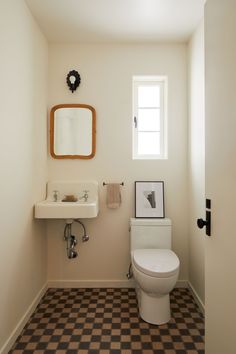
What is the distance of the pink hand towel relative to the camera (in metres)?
2.56

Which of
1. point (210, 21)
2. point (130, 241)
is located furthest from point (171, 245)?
point (210, 21)

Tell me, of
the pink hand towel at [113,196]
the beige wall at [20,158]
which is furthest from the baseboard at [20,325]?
the pink hand towel at [113,196]

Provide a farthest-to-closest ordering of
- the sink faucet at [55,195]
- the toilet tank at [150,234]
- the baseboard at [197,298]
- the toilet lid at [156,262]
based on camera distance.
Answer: the sink faucet at [55,195]
the toilet tank at [150,234]
the baseboard at [197,298]
the toilet lid at [156,262]

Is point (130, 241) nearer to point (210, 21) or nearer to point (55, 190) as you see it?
point (55, 190)

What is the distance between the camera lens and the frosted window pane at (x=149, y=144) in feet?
9.08

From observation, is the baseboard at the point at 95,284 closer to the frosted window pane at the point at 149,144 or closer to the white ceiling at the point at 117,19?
the frosted window pane at the point at 149,144

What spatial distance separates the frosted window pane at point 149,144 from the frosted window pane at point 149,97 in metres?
0.31

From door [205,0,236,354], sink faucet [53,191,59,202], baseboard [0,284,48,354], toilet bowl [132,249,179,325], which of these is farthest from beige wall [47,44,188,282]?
door [205,0,236,354]

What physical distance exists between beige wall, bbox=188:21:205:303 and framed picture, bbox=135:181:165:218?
0.94ft

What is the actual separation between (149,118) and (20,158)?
4.65 feet

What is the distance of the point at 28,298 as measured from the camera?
2.10 m

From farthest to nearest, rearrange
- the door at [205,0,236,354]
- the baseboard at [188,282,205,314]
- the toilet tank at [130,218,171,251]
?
the toilet tank at [130,218,171,251] < the baseboard at [188,282,205,314] < the door at [205,0,236,354]

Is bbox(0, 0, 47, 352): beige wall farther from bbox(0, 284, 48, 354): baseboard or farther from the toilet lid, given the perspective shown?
the toilet lid

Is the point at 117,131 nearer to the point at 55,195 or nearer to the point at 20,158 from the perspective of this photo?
the point at 55,195
